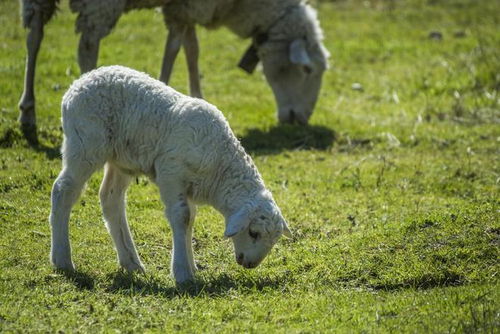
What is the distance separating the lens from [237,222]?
6023 mm

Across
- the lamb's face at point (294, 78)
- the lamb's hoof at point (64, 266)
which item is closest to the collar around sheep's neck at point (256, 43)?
the lamb's face at point (294, 78)

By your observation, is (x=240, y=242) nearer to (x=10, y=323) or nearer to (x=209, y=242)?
(x=209, y=242)

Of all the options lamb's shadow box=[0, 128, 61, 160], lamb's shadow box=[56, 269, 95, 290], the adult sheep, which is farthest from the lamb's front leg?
the adult sheep

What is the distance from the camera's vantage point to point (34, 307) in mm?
5570

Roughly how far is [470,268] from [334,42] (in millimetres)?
10142

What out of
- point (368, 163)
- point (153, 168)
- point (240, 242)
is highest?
point (153, 168)

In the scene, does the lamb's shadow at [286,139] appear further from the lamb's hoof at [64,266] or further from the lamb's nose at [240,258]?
the lamb's hoof at [64,266]

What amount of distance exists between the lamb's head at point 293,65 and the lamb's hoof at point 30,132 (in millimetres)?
3522

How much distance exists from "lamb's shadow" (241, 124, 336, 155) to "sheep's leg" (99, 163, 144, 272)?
3.74 meters

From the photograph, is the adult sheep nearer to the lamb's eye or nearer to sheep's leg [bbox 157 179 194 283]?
sheep's leg [bbox 157 179 194 283]

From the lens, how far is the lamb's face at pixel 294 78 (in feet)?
38.7

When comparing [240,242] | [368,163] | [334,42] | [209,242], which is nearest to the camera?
[240,242]

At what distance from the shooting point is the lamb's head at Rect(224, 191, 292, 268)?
6.10 m

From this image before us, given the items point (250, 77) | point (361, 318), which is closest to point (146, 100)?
point (361, 318)
